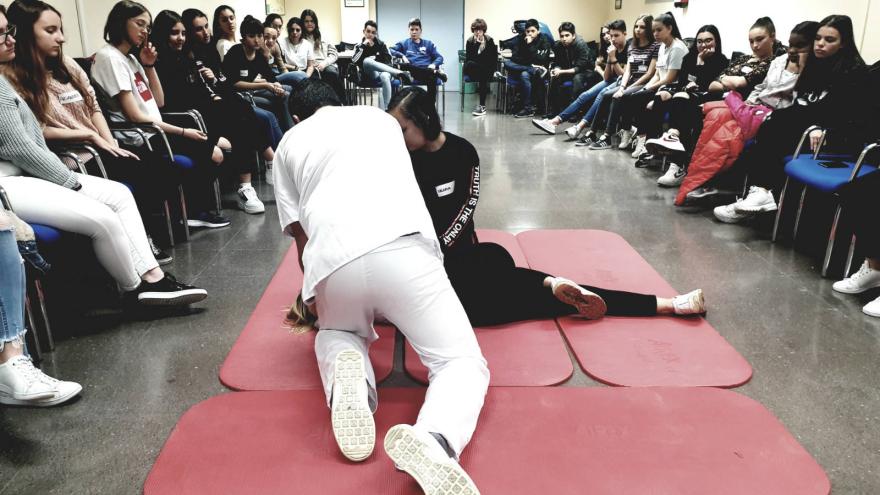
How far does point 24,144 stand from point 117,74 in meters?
1.14

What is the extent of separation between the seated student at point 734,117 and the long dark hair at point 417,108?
256 cm

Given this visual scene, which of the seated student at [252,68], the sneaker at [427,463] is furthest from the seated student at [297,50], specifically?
the sneaker at [427,463]

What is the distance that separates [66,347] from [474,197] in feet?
5.28

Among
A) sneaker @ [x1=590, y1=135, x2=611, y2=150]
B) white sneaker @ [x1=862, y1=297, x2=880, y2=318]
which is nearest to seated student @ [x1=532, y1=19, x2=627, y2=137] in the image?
sneaker @ [x1=590, y1=135, x2=611, y2=150]

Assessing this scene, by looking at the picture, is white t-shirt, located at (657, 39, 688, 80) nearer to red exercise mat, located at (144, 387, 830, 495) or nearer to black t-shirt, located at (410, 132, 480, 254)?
black t-shirt, located at (410, 132, 480, 254)

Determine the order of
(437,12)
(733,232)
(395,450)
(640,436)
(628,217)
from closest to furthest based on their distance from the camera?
(395,450) → (640,436) → (733,232) → (628,217) → (437,12)

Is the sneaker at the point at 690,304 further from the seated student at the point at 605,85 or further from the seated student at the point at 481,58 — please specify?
the seated student at the point at 481,58

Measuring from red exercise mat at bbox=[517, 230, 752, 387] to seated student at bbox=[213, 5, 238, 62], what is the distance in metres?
4.05

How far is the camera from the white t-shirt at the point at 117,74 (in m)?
3.38

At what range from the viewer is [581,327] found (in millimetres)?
2455

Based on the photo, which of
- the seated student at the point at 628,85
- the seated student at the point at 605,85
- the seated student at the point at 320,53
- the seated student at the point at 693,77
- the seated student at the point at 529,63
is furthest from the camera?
the seated student at the point at 529,63

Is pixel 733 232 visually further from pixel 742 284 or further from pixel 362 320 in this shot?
pixel 362 320

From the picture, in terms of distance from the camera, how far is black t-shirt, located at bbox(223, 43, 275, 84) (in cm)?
551

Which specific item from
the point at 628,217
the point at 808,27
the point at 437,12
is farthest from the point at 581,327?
the point at 437,12
